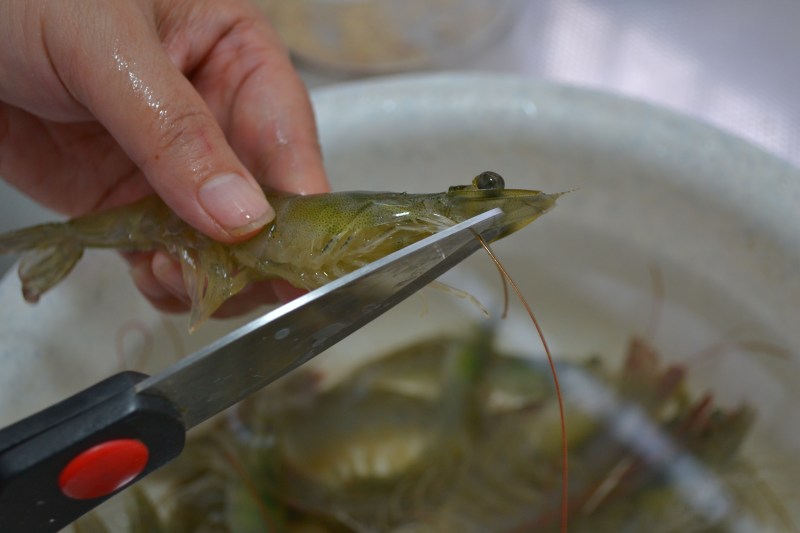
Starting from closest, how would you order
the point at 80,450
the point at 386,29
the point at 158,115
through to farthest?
the point at 80,450
the point at 158,115
the point at 386,29

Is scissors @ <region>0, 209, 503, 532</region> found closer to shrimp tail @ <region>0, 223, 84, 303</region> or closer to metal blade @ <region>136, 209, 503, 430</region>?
metal blade @ <region>136, 209, 503, 430</region>

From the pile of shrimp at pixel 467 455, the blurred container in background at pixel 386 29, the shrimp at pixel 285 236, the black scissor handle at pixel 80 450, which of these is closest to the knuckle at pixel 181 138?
the shrimp at pixel 285 236

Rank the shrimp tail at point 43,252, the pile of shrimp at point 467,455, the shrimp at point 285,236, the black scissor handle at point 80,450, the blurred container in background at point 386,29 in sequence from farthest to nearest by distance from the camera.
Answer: the blurred container in background at point 386,29 → the pile of shrimp at point 467,455 → the shrimp tail at point 43,252 → the shrimp at point 285,236 → the black scissor handle at point 80,450

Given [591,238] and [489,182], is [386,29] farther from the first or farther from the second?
[489,182]

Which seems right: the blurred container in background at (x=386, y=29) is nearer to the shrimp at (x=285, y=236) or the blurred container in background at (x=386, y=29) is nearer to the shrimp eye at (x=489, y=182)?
the shrimp at (x=285, y=236)

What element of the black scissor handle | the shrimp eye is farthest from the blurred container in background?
the black scissor handle

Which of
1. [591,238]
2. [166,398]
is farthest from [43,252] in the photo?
[591,238]

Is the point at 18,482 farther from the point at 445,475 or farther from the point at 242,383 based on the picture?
the point at 445,475
